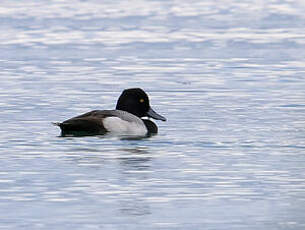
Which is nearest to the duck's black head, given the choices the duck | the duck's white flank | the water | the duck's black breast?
the duck

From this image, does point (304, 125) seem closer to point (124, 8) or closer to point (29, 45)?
point (29, 45)

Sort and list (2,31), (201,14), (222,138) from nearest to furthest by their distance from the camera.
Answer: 1. (222,138)
2. (2,31)
3. (201,14)

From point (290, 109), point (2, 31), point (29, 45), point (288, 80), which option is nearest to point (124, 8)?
point (2, 31)

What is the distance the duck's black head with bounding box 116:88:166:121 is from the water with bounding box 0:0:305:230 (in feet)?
1.19

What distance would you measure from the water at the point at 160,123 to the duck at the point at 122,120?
23 cm

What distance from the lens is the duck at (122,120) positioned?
1597 cm

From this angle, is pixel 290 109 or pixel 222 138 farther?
pixel 290 109

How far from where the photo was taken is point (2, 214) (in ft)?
35.0

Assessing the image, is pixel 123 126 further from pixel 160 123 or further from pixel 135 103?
pixel 135 103

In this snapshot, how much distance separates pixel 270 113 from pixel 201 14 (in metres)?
17.4

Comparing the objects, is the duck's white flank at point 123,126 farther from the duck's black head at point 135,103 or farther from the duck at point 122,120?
the duck's black head at point 135,103

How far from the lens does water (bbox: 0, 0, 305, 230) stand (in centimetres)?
1102

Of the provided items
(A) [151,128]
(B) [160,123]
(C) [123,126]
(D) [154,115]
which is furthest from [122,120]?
(B) [160,123]

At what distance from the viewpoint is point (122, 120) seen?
1659 centimetres
